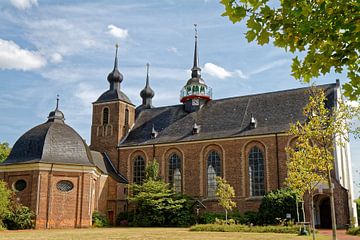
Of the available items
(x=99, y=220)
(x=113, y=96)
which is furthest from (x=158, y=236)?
(x=113, y=96)

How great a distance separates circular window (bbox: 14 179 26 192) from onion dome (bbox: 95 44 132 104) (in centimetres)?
1452

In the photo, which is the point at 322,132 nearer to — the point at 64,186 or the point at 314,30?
the point at 314,30

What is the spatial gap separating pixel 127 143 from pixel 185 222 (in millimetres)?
11780

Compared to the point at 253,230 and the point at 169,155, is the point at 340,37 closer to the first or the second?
the point at 253,230

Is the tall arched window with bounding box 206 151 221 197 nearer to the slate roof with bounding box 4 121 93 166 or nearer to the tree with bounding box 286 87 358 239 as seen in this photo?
the slate roof with bounding box 4 121 93 166

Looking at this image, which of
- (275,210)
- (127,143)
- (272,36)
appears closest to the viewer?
(272,36)

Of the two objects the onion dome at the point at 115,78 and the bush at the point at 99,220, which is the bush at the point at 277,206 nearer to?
the bush at the point at 99,220

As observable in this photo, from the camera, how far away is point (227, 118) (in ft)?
135

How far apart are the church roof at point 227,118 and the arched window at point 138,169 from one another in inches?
70.3

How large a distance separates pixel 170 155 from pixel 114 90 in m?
11.3

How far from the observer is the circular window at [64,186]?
35.6m

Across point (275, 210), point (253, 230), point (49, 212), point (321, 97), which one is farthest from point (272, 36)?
point (49, 212)

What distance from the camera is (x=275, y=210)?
108ft

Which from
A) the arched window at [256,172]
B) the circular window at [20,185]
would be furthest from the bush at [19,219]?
the arched window at [256,172]
